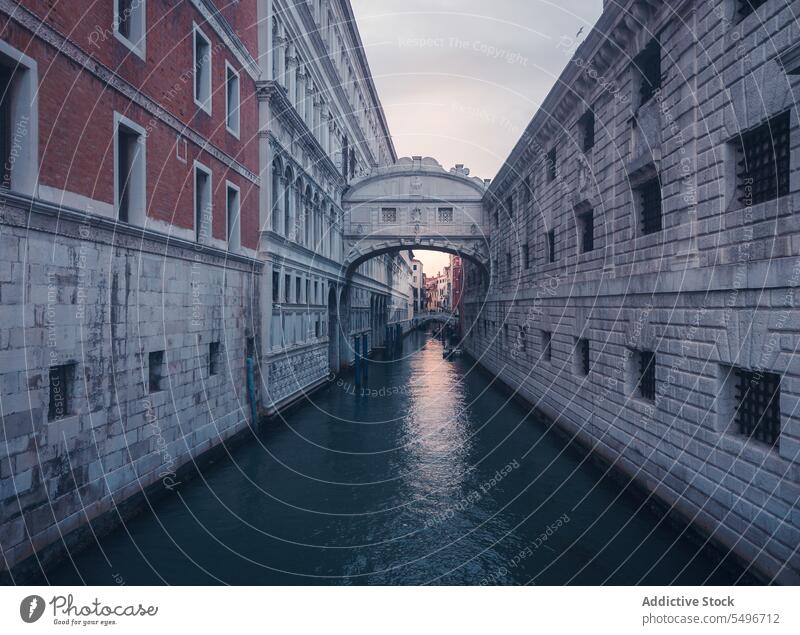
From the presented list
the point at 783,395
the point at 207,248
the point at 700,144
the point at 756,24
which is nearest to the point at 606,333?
the point at 700,144

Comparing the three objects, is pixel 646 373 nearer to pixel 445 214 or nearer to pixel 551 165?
pixel 551 165

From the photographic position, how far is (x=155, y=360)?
10086 mm

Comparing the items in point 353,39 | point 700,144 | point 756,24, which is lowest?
point 700,144

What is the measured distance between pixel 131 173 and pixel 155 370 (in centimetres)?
365

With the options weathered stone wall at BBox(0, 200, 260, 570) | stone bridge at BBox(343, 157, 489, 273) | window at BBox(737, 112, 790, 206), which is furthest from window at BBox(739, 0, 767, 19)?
stone bridge at BBox(343, 157, 489, 273)

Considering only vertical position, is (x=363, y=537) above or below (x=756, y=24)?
below

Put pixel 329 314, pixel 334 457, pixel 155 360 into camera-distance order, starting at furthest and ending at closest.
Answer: pixel 329 314 → pixel 334 457 → pixel 155 360

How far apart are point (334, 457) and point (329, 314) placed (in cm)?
1338

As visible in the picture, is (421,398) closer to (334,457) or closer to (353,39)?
(334,457)

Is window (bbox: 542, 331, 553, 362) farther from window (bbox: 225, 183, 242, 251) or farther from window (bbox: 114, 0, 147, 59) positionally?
window (bbox: 114, 0, 147, 59)

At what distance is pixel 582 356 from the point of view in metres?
13.9

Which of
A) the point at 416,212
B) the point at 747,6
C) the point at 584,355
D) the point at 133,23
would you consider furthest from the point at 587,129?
the point at 416,212

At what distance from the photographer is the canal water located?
739cm
